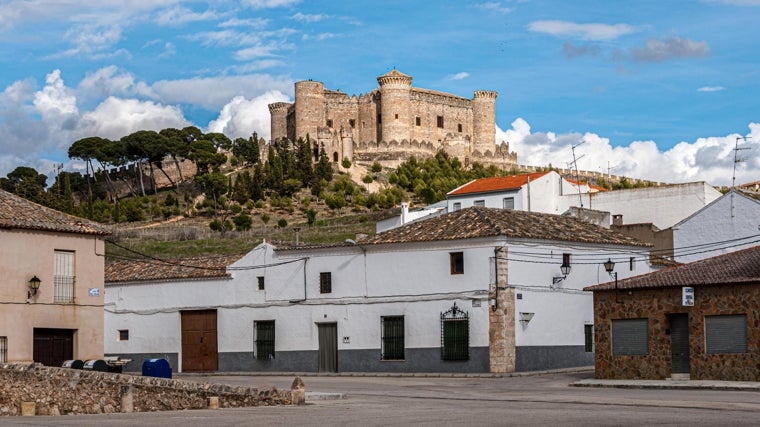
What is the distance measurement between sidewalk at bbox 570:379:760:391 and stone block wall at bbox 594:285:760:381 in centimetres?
72

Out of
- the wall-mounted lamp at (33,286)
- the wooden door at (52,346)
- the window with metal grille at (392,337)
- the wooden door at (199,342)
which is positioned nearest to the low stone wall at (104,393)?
the wall-mounted lamp at (33,286)

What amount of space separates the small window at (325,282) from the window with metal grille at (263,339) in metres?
2.45

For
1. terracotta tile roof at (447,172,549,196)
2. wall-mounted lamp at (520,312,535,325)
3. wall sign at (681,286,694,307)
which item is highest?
terracotta tile roof at (447,172,549,196)

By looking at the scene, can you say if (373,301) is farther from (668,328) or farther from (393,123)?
(393,123)

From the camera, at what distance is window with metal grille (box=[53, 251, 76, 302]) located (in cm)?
3138

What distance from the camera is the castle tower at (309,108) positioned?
393 feet

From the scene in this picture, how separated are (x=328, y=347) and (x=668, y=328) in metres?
13.4

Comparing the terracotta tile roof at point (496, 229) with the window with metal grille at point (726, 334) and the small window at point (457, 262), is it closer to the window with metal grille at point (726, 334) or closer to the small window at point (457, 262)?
the small window at point (457, 262)

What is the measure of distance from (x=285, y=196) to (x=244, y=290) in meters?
60.8

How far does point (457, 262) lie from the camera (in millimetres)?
37469

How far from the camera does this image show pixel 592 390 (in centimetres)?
2725

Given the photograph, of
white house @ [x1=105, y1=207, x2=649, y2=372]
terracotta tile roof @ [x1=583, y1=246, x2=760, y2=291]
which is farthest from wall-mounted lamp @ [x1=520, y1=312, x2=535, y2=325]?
terracotta tile roof @ [x1=583, y1=246, x2=760, y2=291]

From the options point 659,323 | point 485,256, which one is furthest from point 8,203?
point 659,323

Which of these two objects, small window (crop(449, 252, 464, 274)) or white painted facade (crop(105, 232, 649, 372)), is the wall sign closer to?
white painted facade (crop(105, 232, 649, 372))
